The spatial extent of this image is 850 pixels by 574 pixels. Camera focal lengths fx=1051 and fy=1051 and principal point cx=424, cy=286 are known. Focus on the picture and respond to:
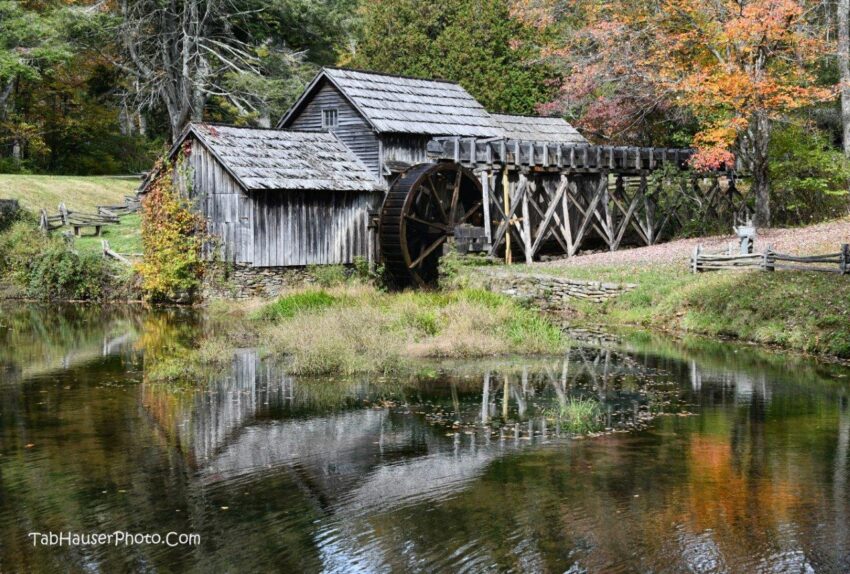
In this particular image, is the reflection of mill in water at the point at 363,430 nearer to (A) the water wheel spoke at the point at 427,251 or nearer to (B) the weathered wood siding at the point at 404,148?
(A) the water wheel spoke at the point at 427,251

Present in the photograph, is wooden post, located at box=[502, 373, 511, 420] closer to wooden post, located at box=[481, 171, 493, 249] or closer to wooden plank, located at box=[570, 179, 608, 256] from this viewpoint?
wooden post, located at box=[481, 171, 493, 249]

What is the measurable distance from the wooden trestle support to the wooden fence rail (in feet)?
22.1

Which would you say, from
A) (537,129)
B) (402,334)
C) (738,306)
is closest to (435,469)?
(402,334)

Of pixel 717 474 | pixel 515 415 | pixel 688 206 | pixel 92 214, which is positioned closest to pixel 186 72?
pixel 92 214

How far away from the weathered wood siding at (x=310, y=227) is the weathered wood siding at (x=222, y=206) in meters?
0.27

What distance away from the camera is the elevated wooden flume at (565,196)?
3044 centimetres

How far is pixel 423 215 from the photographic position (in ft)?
99.6

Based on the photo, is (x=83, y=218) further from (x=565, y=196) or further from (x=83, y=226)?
(x=565, y=196)

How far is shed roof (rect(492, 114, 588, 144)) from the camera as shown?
34.2m

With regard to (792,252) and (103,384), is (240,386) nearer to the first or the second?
(103,384)

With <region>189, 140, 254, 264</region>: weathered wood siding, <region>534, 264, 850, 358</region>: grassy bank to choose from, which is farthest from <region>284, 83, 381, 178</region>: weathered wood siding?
<region>534, 264, 850, 358</region>: grassy bank

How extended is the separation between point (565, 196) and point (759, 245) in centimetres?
706

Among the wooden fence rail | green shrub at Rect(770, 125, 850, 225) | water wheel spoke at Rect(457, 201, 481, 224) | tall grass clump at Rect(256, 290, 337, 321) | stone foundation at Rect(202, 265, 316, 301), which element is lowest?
tall grass clump at Rect(256, 290, 337, 321)

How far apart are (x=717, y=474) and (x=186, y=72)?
32.6 meters
